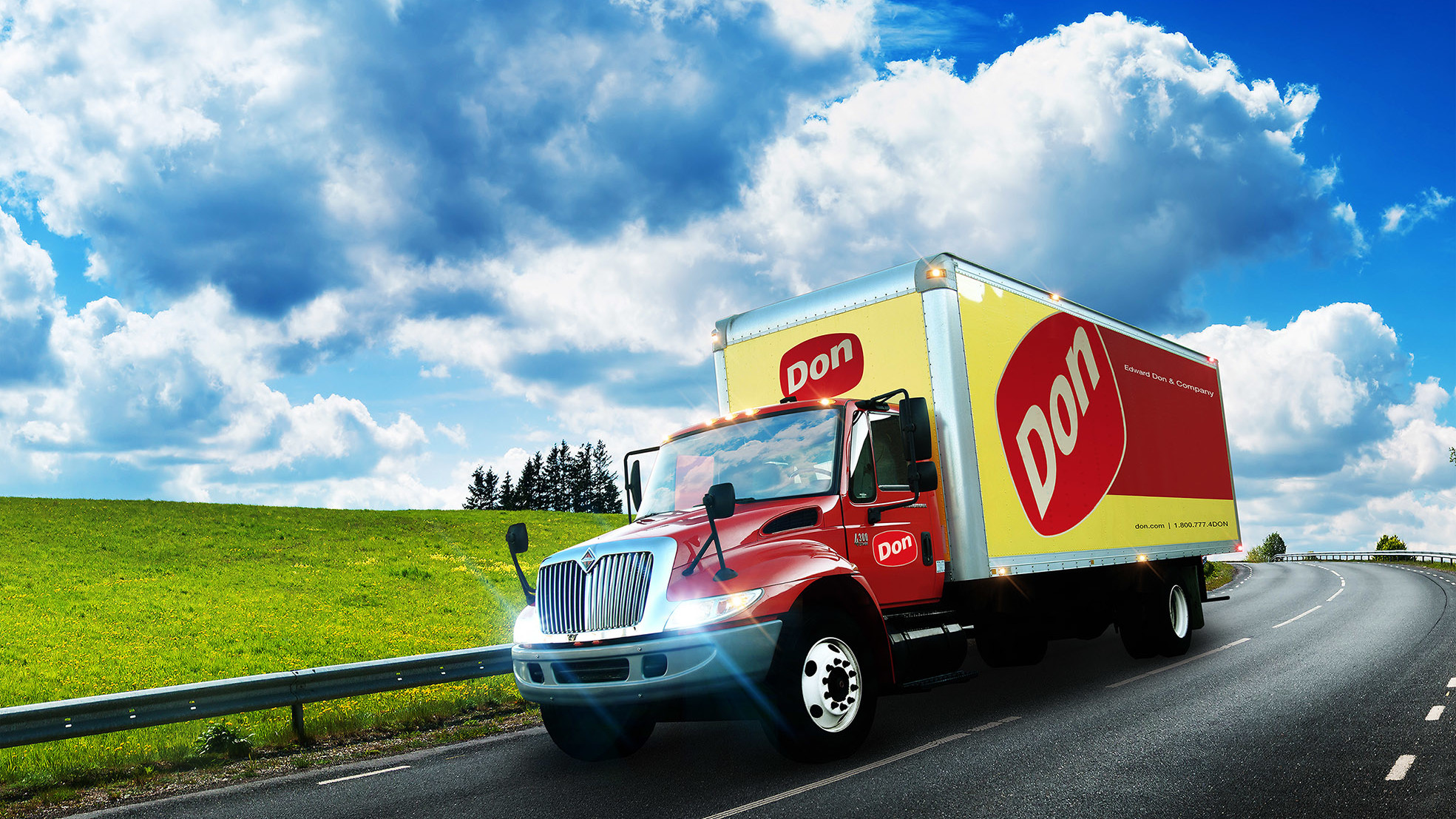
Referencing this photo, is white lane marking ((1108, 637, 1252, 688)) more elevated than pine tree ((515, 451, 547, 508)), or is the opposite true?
pine tree ((515, 451, 547, 508))

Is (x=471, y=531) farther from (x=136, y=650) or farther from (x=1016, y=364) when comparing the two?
(x=1016, y=364)

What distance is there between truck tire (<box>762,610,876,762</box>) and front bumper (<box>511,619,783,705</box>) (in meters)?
0.19

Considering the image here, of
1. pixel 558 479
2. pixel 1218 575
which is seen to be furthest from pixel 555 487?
pixel 1218 575

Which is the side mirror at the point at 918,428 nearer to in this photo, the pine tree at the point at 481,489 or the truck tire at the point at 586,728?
the truck tire at the point at 586,728

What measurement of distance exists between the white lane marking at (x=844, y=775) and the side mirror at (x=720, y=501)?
179 centimetres

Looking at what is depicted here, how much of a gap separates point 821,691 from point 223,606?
18280 millimetres

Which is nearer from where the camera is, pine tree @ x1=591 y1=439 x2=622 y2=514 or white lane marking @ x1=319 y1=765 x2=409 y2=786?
white lane marking @ x1=319 y1=765 x2=409 y2=786

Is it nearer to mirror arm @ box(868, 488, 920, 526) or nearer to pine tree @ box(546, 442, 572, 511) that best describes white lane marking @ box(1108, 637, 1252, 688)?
mirror arm @ box(868, 488, 920, 526)

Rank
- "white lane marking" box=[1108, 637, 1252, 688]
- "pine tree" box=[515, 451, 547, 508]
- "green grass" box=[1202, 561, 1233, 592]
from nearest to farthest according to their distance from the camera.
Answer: "white lane marking" box=[1108, 637, 1252, 688] < "green grass" box=[1202, 561, 1233, 592] < "pine tree" box=[515, 451, 547, 508]

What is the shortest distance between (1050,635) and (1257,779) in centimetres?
451

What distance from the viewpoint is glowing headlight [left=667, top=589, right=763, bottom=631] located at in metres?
6.22

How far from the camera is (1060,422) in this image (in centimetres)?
1012

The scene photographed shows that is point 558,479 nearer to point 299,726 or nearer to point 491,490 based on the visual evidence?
point 491,490

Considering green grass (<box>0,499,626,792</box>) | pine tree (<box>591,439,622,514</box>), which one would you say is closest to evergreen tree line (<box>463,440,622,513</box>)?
pine tree (<box>591,439,622,514</box>)
